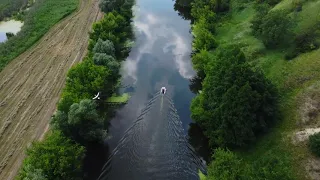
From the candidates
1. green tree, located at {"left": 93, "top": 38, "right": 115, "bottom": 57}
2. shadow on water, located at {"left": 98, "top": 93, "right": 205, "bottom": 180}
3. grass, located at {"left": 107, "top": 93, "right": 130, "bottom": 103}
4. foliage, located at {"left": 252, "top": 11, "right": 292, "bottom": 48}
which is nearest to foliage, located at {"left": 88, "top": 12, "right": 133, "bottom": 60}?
green tree, located at {"left": 93, "top": 38, "right": 115, "bottom": 57}

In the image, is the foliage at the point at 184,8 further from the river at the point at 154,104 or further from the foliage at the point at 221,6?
the foliage at the point at 221,6

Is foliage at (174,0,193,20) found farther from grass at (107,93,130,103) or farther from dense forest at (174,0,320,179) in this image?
grass at (107,93,130,103)

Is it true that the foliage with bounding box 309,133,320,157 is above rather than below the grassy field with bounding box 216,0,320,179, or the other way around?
below

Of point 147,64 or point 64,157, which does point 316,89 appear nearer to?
point 147,64

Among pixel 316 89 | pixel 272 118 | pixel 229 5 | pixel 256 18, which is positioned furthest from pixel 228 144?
pixel 229 5

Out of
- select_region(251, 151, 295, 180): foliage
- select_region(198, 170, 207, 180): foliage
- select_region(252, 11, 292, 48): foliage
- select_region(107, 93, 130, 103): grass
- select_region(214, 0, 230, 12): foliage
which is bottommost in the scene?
select_region(251, 151, 295, 180): foliage

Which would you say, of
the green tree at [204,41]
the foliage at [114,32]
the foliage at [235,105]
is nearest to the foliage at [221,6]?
the green tree at [204,41]

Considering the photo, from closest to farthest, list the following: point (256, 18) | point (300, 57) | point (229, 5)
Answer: point (300, 57) → point (256, 18) → point (229, 5)
